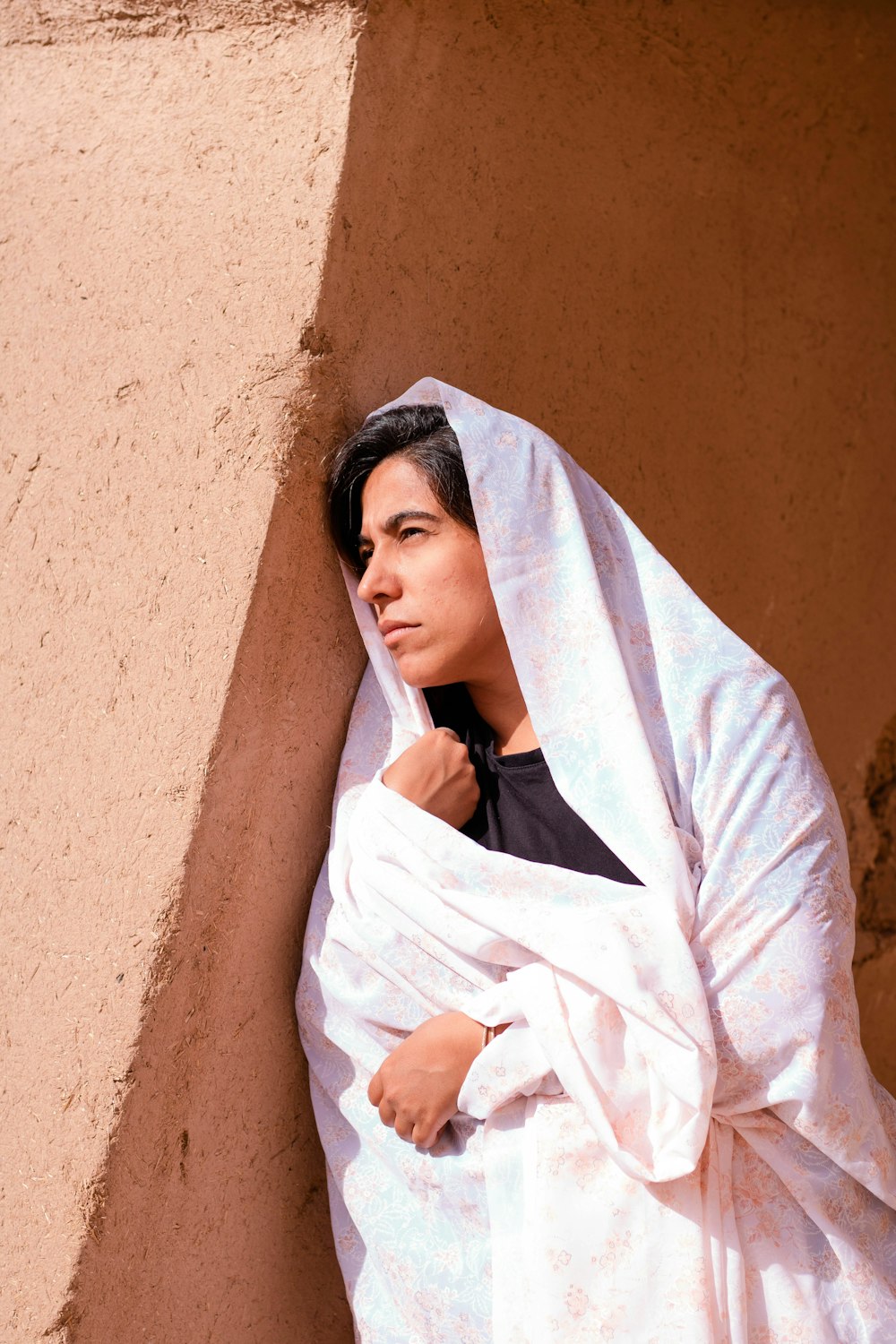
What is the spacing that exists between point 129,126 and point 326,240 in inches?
21.0

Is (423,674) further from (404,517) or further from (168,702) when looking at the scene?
(168,702)

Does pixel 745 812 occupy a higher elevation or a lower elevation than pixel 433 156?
lower

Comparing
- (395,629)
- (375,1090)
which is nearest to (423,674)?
(395,629)

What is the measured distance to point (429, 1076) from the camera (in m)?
1.70

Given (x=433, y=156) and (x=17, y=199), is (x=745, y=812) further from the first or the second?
(x=17, y=199)

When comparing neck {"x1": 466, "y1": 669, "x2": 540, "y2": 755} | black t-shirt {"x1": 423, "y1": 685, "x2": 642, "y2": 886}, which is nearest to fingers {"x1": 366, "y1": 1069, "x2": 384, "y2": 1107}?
black t-shirt {"x1": 423, "y1": 685, "x2": 642, "y2": 886}

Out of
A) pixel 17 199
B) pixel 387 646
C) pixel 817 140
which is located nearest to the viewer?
pixel 387 646

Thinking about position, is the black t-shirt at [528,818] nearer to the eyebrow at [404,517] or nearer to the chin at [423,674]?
the chin at [423,674]

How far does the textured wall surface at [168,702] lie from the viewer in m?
1.70

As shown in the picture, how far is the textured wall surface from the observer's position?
5.57ft

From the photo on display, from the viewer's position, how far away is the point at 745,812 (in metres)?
1.66

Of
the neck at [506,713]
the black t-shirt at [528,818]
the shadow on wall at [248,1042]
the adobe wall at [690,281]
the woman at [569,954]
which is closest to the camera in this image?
the woman at [569,954]

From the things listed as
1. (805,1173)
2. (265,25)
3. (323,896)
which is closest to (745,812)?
(805,1173)

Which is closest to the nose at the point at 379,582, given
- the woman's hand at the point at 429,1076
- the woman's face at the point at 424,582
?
the woman's face at the point at 424,582
